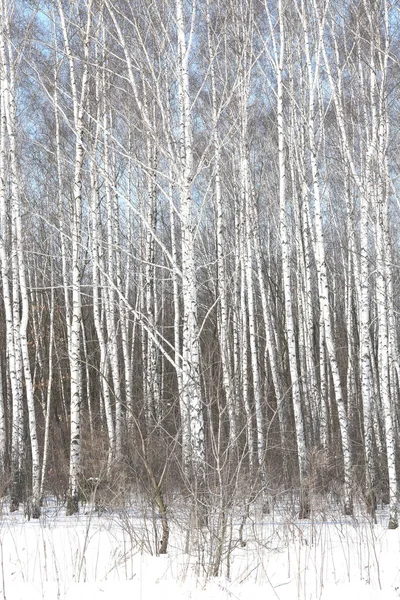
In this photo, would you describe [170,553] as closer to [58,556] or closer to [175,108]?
[58,556]

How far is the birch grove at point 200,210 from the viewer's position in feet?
22.2

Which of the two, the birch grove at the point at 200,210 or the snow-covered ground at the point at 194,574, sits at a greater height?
the birch grove at the point at 200,210

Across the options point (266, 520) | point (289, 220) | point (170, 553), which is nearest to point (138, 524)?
point (170, 553)

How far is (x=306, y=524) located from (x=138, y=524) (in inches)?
77.7

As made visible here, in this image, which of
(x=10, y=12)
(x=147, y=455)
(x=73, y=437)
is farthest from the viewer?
(x=10, y=12)

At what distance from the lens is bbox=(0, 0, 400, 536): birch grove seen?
677 cm

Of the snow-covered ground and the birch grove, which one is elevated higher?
the birch grove

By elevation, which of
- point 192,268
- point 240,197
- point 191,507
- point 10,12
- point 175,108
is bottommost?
point 191,507

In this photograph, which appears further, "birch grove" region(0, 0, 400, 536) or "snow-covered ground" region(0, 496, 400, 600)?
"birch grove" region(0, 0, 400, 536)

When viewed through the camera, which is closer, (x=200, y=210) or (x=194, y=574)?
(x=194, y=574)

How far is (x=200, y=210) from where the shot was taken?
718cm

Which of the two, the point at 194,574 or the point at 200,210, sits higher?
the point at 200,210

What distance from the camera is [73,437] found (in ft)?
29.0

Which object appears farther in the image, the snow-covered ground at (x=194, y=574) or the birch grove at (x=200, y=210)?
the birch grove at (x=200, y=210)
